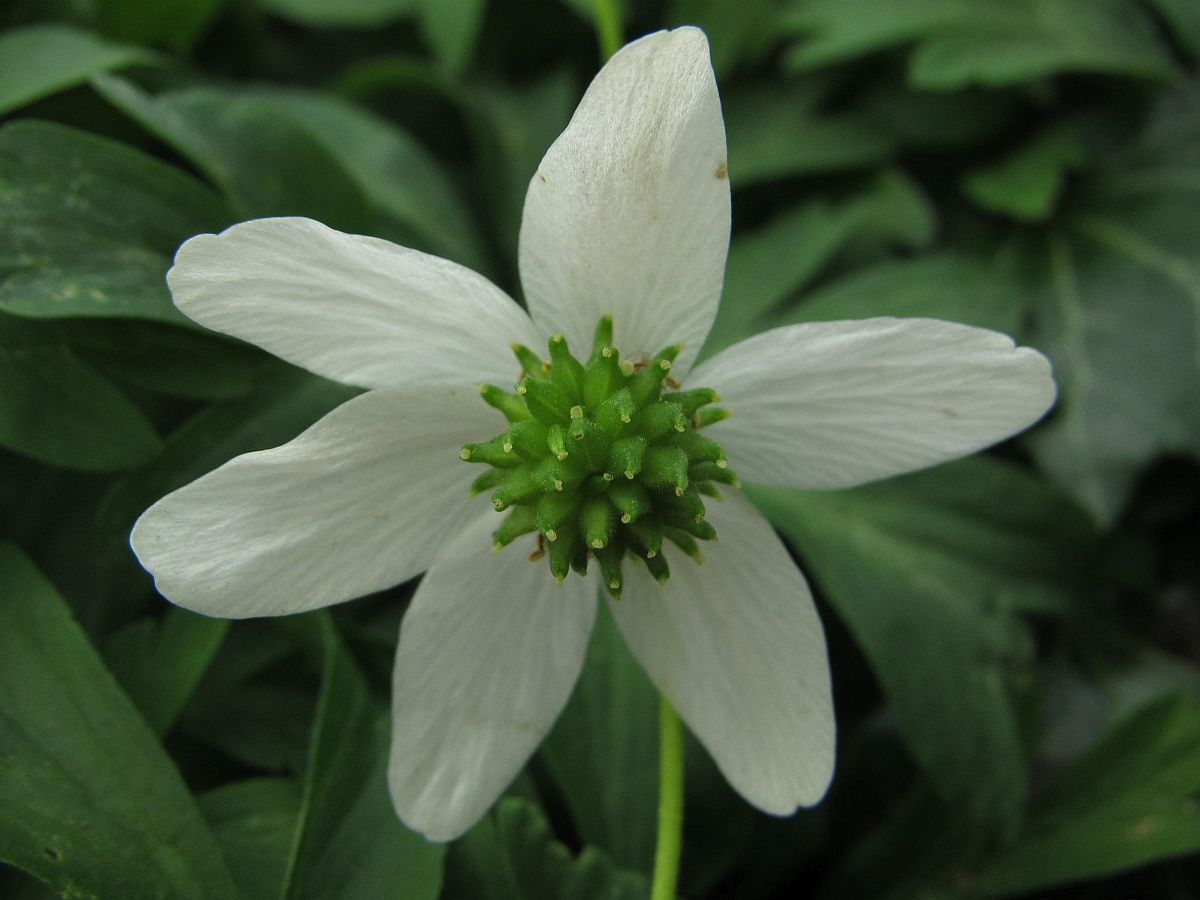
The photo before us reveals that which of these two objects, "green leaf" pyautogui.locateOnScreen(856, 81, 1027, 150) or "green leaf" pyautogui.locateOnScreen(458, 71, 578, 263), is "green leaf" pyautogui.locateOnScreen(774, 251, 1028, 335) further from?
"green leaf" pyautogui.locateOnScreen(458, 71, 578, 263)

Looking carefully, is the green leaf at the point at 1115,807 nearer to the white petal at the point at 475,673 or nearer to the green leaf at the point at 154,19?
the white petal at the point at 475,673

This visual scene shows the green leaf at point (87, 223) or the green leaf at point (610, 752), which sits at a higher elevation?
the green leaf at point (87, 223)

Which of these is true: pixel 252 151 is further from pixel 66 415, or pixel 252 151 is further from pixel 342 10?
pixel 342 10

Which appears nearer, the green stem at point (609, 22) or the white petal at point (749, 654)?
the white petal at point (749, 654)

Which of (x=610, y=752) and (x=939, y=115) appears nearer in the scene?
(x=610, y=752)

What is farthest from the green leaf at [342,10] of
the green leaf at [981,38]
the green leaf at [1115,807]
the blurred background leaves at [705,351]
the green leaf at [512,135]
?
the green leaf at [1115,807]

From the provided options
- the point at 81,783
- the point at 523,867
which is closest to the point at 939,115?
the point at 523,867
